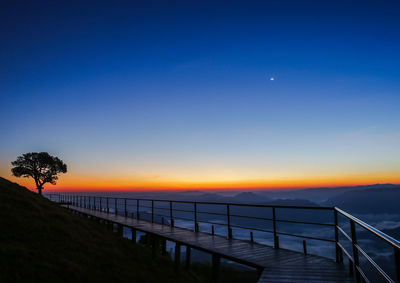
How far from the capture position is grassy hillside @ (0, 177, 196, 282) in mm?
8195

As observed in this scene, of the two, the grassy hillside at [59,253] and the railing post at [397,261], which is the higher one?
the railing post at [397,261]

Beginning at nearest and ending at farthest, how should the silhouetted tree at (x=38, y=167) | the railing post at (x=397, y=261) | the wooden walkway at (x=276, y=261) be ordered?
the railing post at (x=397, y=261) < the wooden walkway at (x=276, y=261) < the silhouetted tree at (x=38, y=167)

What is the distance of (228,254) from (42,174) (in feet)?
159

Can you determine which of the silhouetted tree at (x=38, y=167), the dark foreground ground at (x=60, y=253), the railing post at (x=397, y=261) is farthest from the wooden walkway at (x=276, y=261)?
the silhouetted tree at (x=38, y=167)

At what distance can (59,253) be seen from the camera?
976 cm

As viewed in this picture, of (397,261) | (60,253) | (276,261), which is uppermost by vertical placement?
(397,261)

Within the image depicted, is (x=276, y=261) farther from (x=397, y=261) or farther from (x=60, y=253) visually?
(x=60, y=253)

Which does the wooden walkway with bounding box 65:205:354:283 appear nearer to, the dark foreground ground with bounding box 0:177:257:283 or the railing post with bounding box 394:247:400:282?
the railing post with bounding box 394:247:400:282

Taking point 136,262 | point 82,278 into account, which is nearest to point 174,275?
point 136,262

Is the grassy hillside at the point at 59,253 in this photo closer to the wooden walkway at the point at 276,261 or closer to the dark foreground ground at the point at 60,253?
the dark foreground ground at the point at 60,253

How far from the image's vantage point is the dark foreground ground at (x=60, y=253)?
323 inches

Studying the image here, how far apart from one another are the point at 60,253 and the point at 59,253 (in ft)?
0.13

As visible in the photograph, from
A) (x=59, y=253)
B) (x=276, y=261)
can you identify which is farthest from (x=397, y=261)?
(x=59, y=253)

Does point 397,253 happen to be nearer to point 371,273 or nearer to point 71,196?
point 71,196
